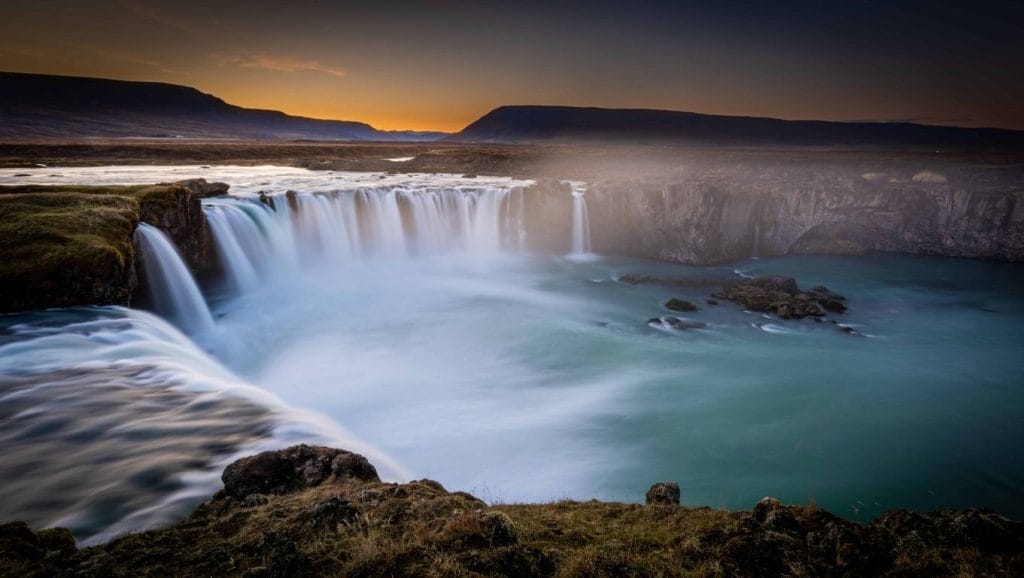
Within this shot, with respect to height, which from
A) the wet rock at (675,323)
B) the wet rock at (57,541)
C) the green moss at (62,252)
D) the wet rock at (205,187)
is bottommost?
the wet rock at (675,323)

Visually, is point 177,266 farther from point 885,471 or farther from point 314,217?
point 885,471

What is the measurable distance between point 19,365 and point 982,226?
48.5m

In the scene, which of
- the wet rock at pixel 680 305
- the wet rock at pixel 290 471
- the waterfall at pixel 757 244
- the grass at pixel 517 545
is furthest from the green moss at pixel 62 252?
the waterfall at pixel 757 244

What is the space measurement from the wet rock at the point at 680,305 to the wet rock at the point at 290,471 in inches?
743

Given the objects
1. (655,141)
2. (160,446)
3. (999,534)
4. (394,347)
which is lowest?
(394,347)

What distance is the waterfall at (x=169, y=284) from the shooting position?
1677 cm

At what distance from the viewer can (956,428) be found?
44.0 ft

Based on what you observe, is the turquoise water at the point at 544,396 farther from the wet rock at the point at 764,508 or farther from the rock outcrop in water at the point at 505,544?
the wet rock at the point at 764,508

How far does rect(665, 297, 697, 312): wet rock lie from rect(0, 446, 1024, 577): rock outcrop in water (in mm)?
17967

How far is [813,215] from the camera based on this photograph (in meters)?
35.1

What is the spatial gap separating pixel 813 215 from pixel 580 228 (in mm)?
16088

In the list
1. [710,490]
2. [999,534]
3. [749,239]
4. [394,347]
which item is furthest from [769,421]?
[749,239]

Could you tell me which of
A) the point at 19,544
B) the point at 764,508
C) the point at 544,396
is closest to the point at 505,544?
the point at 764,508

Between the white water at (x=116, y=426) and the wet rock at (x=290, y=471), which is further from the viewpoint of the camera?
the white water at (x=116, y=426)
